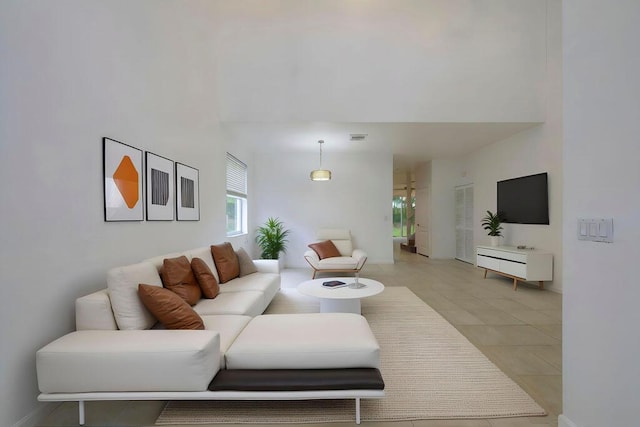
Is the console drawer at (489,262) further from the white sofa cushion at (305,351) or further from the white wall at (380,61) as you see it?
the white sofa cushion at (305,351)

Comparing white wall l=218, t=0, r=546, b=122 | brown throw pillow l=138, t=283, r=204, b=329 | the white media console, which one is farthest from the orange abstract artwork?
the white media console

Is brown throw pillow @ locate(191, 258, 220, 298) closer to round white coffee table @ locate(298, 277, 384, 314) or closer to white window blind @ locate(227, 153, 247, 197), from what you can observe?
round white coffee table @ locate(298, 277, 384, 314)

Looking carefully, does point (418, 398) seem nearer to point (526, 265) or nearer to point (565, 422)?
point (565, 422)

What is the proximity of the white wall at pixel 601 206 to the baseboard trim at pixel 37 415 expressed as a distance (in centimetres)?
290

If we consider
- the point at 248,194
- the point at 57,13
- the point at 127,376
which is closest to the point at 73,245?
the point at 127,376

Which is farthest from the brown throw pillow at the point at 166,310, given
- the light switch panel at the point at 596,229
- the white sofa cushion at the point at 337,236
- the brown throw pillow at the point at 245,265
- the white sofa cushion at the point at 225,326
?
the white sofa cushion at the point at 337,236

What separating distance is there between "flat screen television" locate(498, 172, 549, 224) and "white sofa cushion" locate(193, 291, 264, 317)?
4617mm

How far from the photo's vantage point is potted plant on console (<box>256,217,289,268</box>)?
21.7ft

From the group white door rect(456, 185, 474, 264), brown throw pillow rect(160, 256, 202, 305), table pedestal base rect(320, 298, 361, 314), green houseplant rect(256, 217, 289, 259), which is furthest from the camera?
white door rect(456, 185, 474, 264)

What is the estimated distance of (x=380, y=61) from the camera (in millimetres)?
4961

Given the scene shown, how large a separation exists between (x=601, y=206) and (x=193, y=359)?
Answer: 2118 millimetres

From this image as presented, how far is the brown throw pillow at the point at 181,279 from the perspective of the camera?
258cm

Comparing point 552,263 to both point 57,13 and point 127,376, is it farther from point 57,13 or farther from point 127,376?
point 57,13

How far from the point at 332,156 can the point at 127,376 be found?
6.32 meters
